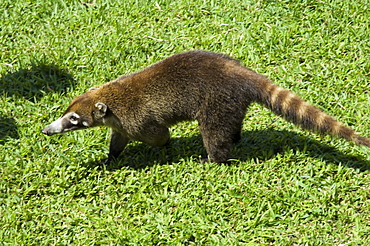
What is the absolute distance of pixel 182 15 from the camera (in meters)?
7.68

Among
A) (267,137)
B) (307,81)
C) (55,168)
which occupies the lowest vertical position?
(55,168)

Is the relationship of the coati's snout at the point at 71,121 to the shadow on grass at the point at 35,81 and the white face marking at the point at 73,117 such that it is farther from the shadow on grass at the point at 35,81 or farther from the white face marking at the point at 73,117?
the shadow on grass at the point at 35,81

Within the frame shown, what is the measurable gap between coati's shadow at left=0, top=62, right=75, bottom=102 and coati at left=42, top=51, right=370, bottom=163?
3.75 ft

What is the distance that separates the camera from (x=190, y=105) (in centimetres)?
548

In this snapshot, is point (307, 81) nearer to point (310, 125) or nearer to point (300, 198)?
point (310, 125)

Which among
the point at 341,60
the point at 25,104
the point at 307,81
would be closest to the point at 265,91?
the point at 307,81

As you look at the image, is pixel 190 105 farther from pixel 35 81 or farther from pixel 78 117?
pixel 35 81

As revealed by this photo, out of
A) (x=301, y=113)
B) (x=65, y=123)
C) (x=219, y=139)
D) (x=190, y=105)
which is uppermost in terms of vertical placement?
(x=301, y=113)

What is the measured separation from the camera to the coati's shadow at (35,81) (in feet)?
22.4

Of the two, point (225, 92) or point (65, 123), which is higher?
point (225, 92)

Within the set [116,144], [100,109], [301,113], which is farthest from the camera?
[116,144]

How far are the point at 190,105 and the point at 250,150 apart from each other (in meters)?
0.88

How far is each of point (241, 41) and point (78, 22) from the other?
248cm

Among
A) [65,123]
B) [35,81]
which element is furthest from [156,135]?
[35,81]
